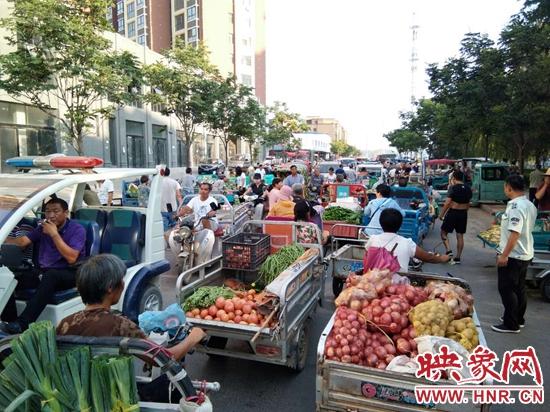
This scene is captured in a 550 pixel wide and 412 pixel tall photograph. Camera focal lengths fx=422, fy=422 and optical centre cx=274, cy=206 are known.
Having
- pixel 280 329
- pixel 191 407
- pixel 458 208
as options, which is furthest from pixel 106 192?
pixel 191 407

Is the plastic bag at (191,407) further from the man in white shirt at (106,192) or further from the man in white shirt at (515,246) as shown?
the man in white shirt at (106,192)

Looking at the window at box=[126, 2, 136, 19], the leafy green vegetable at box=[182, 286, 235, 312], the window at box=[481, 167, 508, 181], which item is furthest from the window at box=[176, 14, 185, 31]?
the leafy green vegetable at box=[182, 286, 235, 312]

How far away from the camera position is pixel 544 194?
7.92 m

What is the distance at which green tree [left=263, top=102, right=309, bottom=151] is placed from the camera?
4653 cm

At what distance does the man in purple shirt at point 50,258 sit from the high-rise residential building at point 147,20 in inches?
2360

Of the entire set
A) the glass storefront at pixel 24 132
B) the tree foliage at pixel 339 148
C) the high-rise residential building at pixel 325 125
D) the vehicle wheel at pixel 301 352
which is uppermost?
the high-rise residential building at pixel 325 125

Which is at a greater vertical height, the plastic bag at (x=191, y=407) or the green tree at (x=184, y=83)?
the green tree at (x=184, y=83)

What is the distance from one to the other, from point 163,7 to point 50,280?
64617mm

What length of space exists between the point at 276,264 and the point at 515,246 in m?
2.75

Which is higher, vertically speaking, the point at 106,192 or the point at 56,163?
the point at 56,163

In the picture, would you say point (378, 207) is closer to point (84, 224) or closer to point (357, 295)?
point (357, 295)

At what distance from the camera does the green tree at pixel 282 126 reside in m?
46.5

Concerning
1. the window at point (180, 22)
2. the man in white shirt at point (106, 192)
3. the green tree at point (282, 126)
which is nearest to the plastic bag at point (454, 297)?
the man in white shirt at point (106, 192)

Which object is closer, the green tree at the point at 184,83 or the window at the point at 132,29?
the green tree at the point at 184,83
